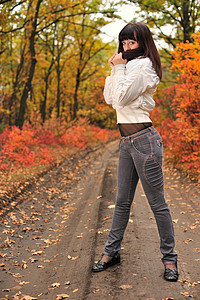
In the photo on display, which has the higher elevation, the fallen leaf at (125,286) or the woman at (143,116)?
the woman at (143,116)

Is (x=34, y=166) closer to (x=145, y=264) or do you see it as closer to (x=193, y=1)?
(x=145, y=264)

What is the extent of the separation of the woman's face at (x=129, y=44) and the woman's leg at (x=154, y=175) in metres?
0.84

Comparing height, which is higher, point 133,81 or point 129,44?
point 129,44

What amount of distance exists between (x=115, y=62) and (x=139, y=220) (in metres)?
3.15

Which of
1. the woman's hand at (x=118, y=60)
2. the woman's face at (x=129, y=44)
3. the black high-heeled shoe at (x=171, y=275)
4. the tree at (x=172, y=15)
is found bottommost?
the black high-heeled shoe at (x=171, y=275)

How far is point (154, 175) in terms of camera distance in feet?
10.3

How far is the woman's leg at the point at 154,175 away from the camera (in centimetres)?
311

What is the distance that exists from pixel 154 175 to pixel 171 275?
0.98 metres

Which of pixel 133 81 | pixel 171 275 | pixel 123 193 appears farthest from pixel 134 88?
pixel 171 275

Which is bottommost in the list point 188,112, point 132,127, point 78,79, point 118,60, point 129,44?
point 188,112

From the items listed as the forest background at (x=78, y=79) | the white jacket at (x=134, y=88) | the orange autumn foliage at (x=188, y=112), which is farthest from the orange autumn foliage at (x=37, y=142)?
the white jacket at (x=134, y=88)

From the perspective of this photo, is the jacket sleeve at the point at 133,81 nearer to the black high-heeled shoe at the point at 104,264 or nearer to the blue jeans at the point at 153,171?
the blue jeans at the point at 153,171

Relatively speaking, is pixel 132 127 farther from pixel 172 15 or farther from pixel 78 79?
pixel 78 79

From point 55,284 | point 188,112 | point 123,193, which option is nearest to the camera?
point 123,193
